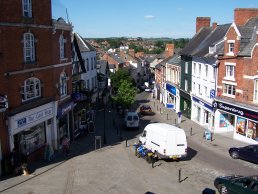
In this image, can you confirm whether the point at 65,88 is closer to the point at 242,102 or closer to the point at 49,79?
the point at 49,79

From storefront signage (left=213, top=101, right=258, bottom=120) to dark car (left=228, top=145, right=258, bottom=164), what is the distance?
4.95m

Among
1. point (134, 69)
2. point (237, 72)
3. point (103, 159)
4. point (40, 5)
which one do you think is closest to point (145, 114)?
point (237, 72)

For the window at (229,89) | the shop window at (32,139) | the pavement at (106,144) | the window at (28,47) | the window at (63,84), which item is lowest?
the pavement at (106,144)

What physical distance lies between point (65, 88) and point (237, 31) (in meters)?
17.0

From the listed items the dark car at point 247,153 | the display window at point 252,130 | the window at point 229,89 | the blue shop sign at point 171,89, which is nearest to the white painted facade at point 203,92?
the window at point 229,89

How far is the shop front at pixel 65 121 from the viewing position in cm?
2725

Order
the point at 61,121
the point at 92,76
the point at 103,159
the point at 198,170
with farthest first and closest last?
the point at 92,76 → the point at 61,121 → the point at 103,159 → the point at 198,170

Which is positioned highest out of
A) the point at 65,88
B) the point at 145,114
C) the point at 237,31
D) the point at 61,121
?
the point at 237,31

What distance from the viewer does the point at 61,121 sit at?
93.5 ft

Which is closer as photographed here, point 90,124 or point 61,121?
point 61,121

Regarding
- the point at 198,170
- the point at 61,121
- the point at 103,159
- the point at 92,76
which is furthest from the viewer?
the point at 92,76

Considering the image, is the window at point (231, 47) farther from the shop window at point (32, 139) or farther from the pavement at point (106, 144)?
the shop window at point (32, 139)

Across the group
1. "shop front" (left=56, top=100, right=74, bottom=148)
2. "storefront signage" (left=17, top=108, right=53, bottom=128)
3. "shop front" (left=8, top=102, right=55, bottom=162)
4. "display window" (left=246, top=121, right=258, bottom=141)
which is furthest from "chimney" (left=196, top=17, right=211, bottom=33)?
"storefront signage" (left=17, top=108, right=53, bottom=128)

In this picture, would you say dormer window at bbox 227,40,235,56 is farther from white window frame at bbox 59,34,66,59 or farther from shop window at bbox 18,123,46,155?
shop window at bbox 18,123,46,155
